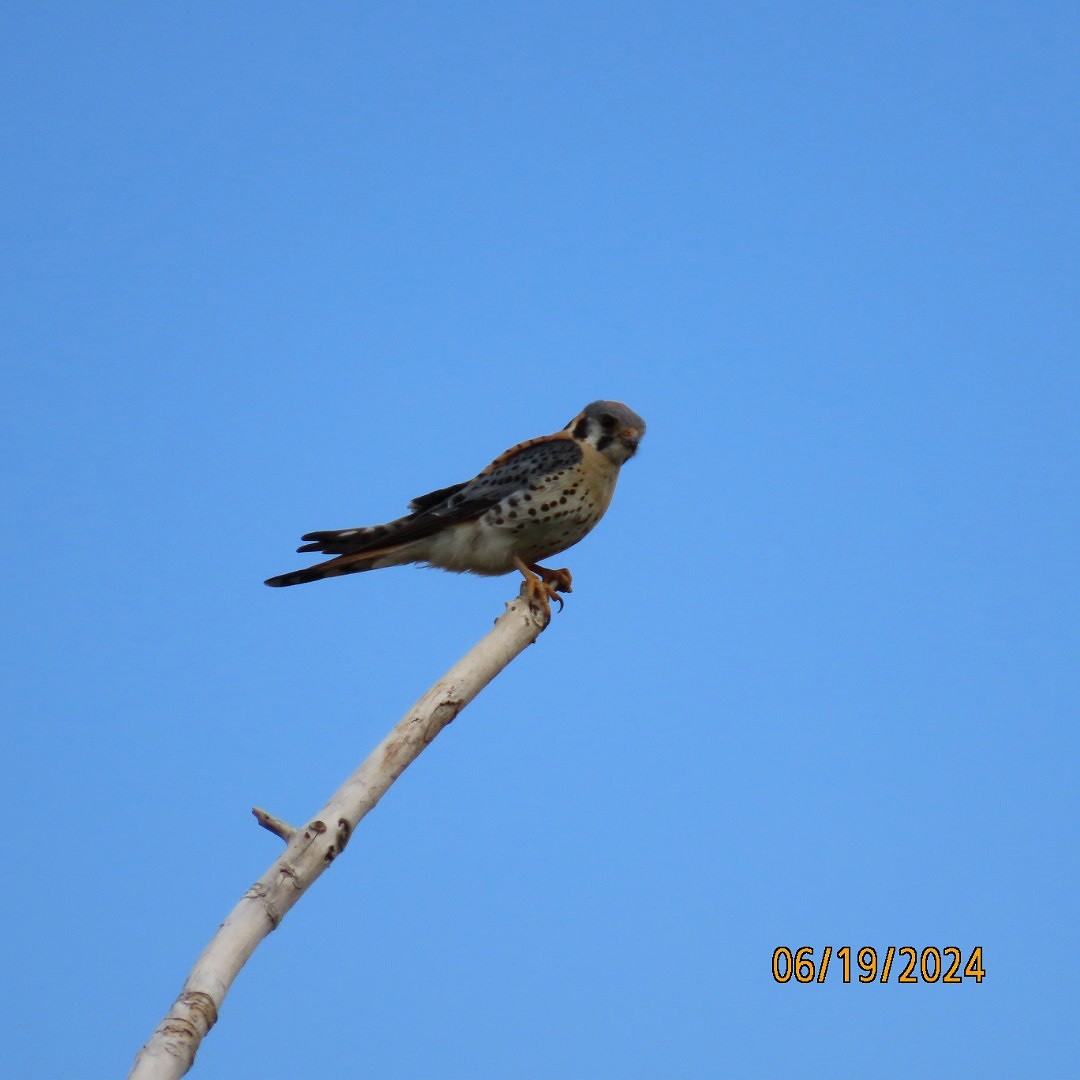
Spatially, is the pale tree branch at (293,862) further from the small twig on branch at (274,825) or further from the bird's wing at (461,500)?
the bird's wing at (461,500)

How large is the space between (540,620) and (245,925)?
1.52 m

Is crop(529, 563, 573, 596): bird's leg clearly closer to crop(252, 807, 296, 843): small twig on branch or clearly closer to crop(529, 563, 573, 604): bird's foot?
crop(529, 563, 573, 604): bird's foot

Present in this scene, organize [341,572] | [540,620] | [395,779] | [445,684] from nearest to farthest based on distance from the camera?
1. [395,779]
2. [445,684]
3. [540,620]
4. [341,572]

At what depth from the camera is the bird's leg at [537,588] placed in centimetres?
405

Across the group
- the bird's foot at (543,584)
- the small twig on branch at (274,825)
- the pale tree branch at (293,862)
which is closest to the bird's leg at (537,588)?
the bird's foot at (543,584)

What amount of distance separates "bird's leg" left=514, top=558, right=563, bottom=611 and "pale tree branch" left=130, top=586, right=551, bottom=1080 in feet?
1.53

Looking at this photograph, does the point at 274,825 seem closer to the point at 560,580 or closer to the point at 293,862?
the point at 293,862

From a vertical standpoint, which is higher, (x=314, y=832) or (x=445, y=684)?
(x=445, y=684)

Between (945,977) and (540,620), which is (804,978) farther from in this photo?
(540,620)

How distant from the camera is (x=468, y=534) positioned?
447cm

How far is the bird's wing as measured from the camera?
172 inches

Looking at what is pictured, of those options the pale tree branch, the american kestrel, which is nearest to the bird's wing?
the american kestrel

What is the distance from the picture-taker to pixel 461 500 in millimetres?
4480

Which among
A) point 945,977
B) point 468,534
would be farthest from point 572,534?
point 945,977
